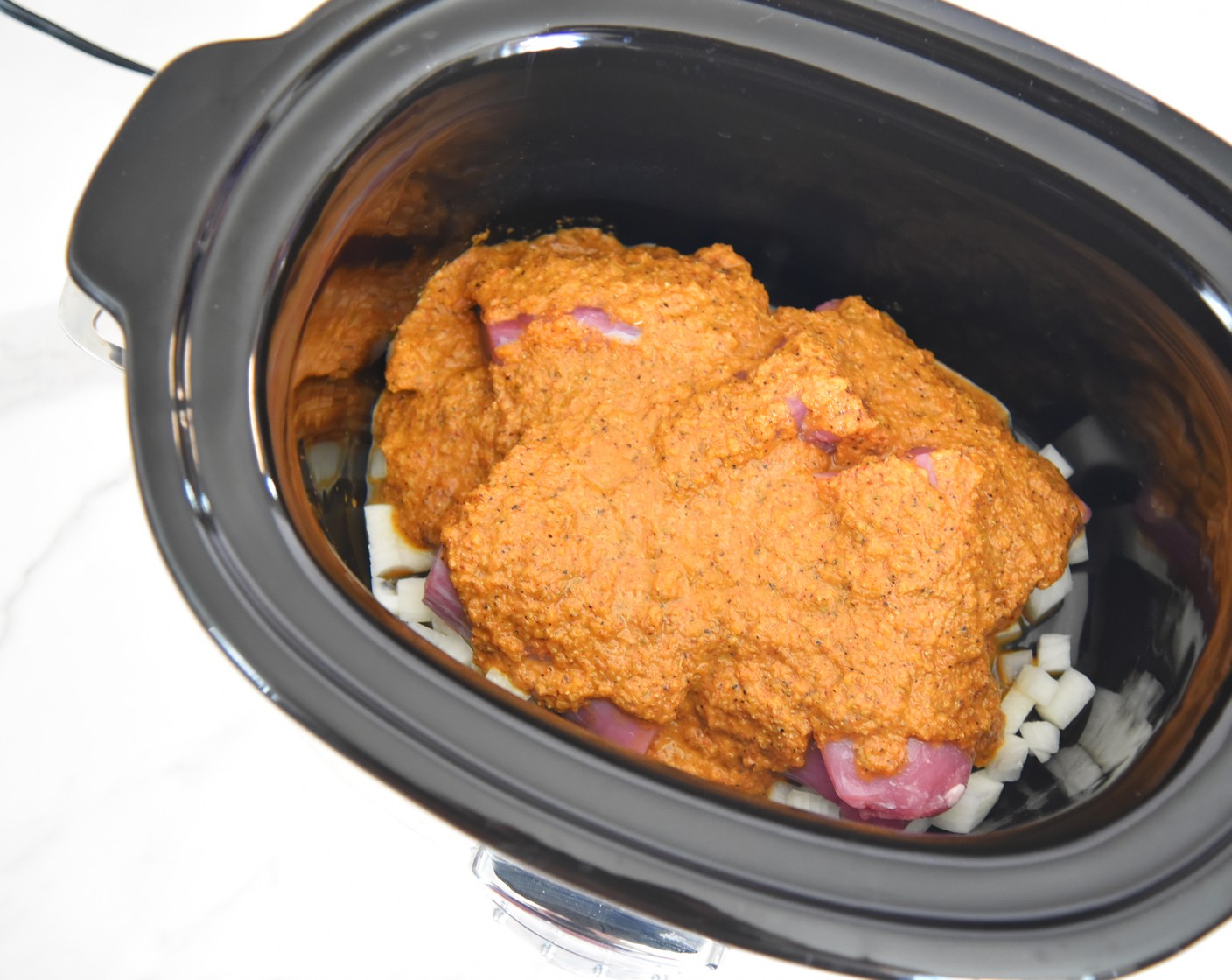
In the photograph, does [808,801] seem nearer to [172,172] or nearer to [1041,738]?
[1041,738]

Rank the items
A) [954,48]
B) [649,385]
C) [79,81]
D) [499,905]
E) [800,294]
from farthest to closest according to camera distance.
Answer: [79,81] → [499,905] → [800,294] → [649,385] → [954,48]

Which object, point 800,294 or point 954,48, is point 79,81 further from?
point 954,48

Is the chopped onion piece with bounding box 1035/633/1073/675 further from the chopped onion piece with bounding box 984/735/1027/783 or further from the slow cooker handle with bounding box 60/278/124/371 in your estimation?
the slow cooker handle with bounding box 60/278/124/371

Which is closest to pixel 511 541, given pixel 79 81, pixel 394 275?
pixel 394 275

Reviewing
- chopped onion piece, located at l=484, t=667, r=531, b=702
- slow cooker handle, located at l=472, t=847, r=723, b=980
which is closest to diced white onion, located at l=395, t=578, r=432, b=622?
chopped onion piece, located at l=484, t=667, r=531, b=702

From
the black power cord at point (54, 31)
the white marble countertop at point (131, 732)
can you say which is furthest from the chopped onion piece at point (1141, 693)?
the black power cord at point (54, 31)

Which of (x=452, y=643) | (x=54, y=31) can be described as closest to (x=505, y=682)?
(x=452, y=643)
